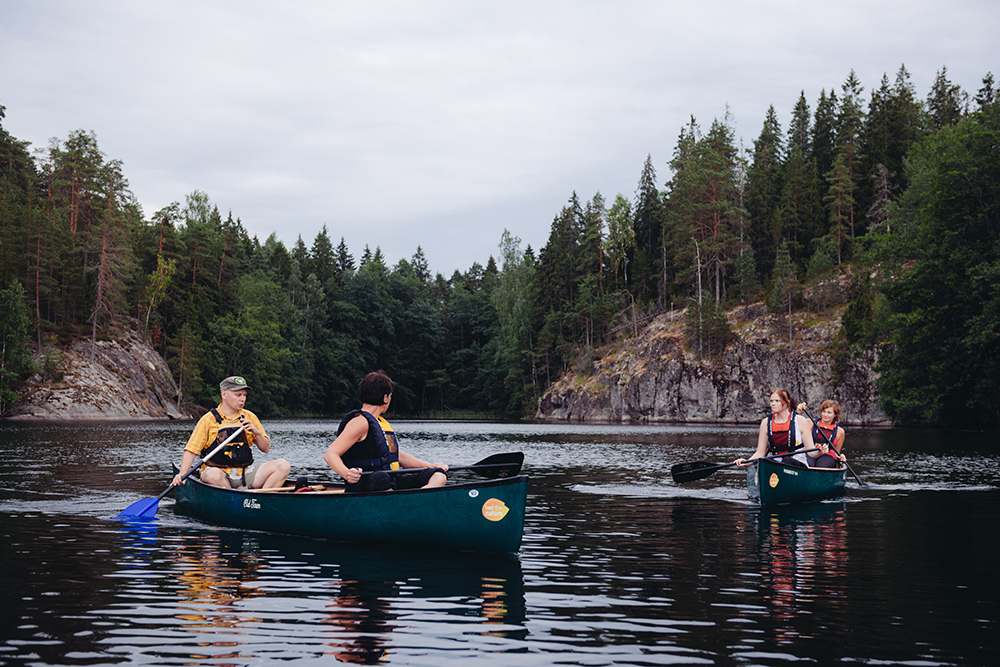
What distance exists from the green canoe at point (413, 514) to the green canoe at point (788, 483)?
7.07 meters

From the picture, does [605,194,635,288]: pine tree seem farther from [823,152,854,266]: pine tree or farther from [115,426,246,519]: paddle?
[115,426,246,519]: paddle

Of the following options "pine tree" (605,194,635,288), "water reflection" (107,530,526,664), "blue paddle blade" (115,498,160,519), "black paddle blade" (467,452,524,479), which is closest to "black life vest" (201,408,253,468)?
"blue paddle blade" (115,498,160,519)

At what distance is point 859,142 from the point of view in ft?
290

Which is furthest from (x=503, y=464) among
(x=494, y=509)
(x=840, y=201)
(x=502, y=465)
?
(x=840, y=201)

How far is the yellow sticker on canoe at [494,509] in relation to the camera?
943 cm

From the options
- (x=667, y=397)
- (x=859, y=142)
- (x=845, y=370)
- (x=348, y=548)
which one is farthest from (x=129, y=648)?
(x=859, y=142)

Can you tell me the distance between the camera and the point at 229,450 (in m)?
12.5

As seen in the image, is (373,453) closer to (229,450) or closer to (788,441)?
(229,450)

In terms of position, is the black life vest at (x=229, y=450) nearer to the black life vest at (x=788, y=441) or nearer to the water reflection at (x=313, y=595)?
the water reflection at (x=313, y=595)

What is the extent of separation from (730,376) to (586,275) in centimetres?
2687

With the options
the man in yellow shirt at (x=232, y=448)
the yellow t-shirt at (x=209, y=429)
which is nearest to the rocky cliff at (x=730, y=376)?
the man in yellow shirt at (x=232, y=448)

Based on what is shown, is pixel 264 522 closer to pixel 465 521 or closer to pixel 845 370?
pixel 465 521

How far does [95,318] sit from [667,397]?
48669 mm

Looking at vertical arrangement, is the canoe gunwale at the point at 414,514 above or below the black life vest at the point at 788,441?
below
